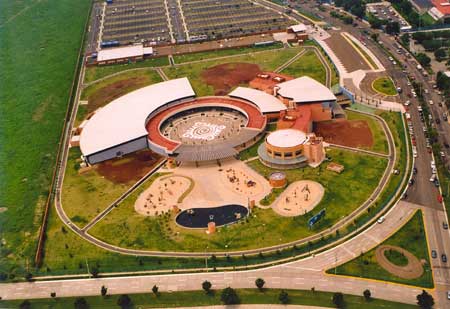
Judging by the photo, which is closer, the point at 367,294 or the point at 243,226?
the point at 367,294

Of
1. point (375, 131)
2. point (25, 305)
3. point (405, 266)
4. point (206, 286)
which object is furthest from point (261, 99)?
point (25, 305)

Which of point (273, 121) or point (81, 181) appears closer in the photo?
point (81, 181)

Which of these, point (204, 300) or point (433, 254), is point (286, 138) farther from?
point (204, 300)

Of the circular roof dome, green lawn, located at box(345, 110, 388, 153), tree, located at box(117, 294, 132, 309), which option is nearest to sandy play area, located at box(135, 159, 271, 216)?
the circular roof dome

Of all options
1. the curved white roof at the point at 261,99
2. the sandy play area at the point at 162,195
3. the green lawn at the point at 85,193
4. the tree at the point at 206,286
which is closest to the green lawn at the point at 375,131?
the curved white roof at the point at 261,99

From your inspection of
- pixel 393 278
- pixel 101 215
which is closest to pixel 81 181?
pixel 101 215

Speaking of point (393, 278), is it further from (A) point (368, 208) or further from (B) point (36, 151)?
(B) point (36, 151)
